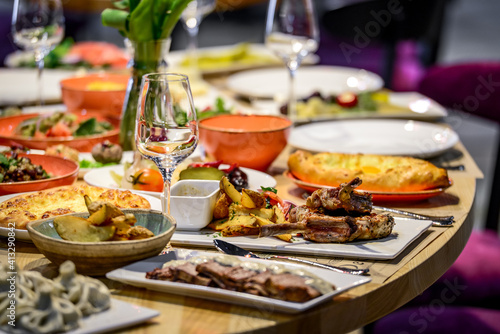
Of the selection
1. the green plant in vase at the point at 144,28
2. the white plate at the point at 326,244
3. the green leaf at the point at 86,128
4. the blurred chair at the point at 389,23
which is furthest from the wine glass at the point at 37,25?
the blurred chair at the point at 389,23

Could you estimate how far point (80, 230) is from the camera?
1041mm

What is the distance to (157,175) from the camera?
4.80 ft

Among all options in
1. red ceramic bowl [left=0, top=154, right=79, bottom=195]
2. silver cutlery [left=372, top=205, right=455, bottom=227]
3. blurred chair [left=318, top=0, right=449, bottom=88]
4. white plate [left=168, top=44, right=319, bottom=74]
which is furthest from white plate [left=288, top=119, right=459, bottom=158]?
blurred chair [left=318, top=0, right=449, bottom=88]

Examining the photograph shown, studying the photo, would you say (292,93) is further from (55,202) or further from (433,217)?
(55,202)

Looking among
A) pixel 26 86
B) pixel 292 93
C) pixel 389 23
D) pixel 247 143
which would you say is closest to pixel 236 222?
pixel 247 143

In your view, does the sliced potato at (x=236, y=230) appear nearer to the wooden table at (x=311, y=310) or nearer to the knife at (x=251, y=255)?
the knife at (x=251, y=255)

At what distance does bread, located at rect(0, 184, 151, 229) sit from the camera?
118 cm

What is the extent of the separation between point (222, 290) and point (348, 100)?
165 cm

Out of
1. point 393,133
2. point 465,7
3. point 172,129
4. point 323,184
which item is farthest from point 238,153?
point 465,7

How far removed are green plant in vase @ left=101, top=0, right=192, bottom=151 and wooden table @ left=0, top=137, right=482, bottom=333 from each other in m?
0.62

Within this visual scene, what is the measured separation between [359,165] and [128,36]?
662mm

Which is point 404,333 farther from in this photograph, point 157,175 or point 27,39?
point 27,39

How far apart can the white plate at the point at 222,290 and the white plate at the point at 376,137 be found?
813mm

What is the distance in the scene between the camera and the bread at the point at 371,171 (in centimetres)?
149
